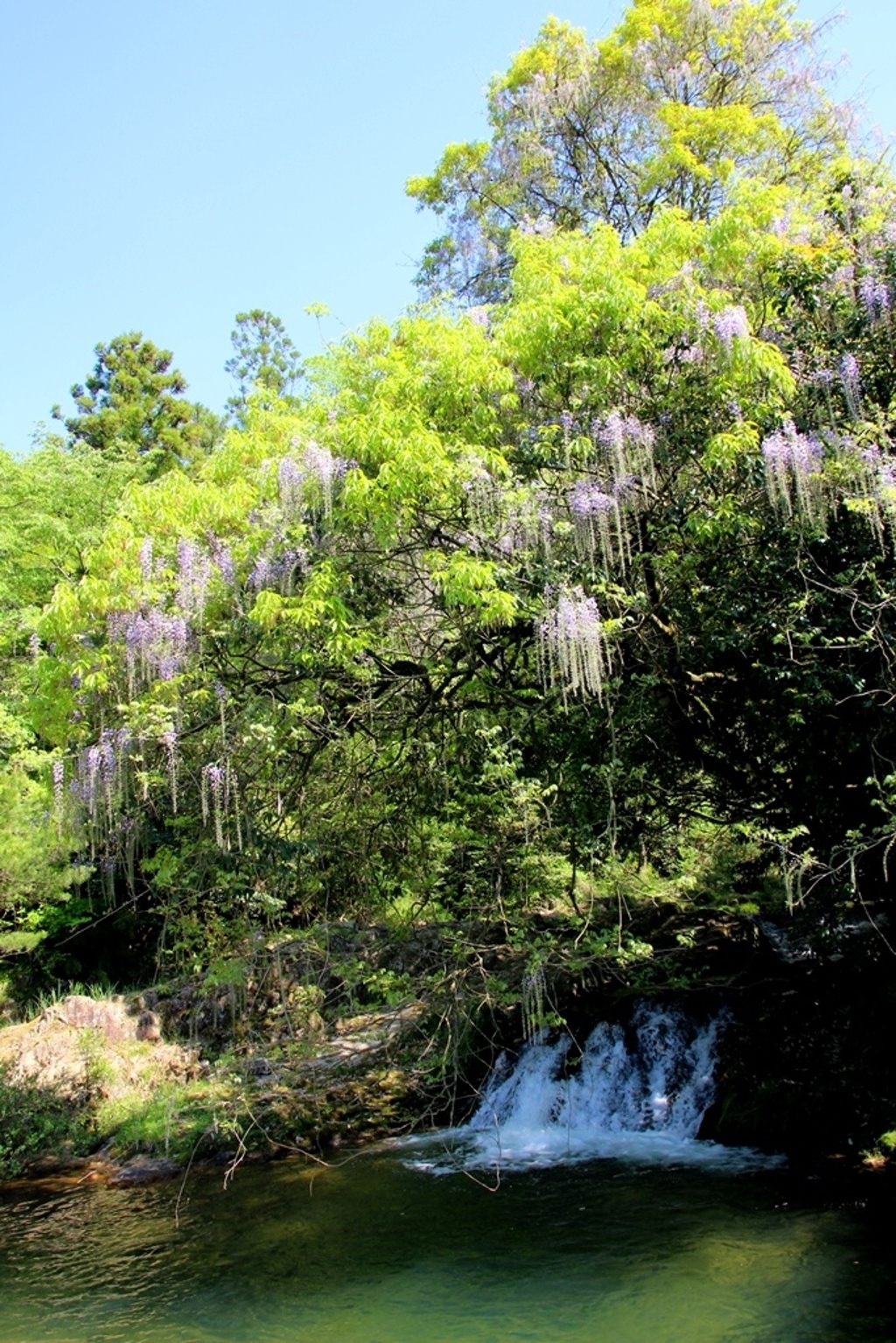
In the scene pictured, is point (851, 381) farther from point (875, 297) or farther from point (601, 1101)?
point (601, 1101)

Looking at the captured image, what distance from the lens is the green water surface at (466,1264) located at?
16.3 ft

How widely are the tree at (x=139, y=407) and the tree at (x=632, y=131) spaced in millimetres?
11621

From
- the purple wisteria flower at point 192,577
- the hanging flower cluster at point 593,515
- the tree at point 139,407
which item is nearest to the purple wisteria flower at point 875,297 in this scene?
the hanging flower cluster at point 593,515

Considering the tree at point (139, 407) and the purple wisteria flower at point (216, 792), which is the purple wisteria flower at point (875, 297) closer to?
the purple wisteria flower at point (216, 792)

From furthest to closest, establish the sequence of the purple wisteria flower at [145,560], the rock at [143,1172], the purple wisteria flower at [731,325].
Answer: the rock at [143,1172] < the purple wisteria flower at [145,560] < the purple wisteria flower at [731,325]

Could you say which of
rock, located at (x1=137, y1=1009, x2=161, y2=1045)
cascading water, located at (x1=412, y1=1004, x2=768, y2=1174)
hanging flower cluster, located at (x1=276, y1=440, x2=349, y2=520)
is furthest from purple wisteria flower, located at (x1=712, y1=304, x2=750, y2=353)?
rock, located at (x1=137, y1=1009, x2=161, y2=1045)

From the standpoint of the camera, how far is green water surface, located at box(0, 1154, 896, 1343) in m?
4.97

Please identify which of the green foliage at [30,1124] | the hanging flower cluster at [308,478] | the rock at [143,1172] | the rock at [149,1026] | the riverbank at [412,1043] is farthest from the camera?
the rock at [149,1026]

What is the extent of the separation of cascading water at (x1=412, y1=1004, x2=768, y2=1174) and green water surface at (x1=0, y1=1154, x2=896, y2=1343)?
1.44 feet

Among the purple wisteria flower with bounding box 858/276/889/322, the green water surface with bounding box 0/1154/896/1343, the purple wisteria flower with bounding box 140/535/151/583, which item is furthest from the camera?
the purple wisteria flower with bounding box 140/535/151/583

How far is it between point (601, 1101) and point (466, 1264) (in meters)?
2.61

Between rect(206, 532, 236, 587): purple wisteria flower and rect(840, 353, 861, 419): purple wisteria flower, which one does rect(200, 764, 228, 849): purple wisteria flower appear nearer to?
rect(206, 532, 236, 587): purple wisteria flower

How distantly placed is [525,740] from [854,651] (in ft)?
7.48

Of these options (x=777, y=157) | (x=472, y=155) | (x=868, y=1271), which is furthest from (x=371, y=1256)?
(x=472, y=155)
